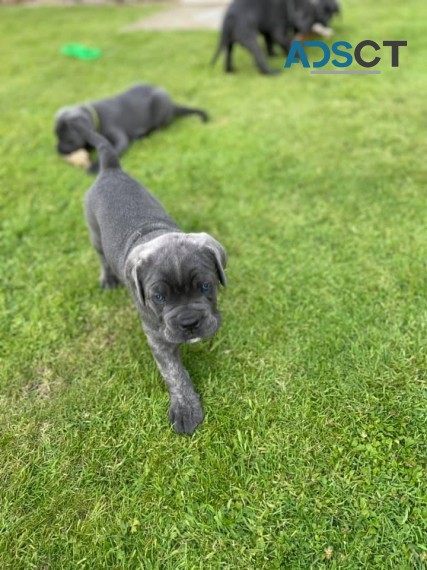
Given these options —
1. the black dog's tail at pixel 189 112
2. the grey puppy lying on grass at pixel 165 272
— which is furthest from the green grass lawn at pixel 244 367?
the black dog's tail at pixel 189 112

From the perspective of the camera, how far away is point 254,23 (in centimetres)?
715

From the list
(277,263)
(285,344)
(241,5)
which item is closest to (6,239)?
(277,263)

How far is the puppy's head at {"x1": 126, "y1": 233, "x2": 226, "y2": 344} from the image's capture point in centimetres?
236

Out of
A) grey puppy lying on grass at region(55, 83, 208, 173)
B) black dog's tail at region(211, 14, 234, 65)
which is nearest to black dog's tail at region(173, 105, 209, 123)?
grey puppy lying on grass at region(55, 83, 208, 173)

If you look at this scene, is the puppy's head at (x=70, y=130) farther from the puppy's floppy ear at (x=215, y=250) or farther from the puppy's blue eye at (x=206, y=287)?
the puppy's blue eye at (x=206, y=287)

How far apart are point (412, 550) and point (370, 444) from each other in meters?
0.54

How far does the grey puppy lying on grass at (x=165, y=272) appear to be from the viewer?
2379mm

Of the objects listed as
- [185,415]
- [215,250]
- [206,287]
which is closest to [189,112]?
[215,250]

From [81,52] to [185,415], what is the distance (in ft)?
30.3

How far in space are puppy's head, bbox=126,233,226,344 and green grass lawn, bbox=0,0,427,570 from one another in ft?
2.12

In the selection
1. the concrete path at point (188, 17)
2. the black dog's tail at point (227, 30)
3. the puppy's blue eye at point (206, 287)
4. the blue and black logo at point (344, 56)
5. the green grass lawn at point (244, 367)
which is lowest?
the green grass lawn at point (244, 367)

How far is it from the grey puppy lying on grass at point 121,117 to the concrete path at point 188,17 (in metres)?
6.04

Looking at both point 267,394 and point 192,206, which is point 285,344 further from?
point 192,206

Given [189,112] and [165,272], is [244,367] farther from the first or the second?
[189,112]
